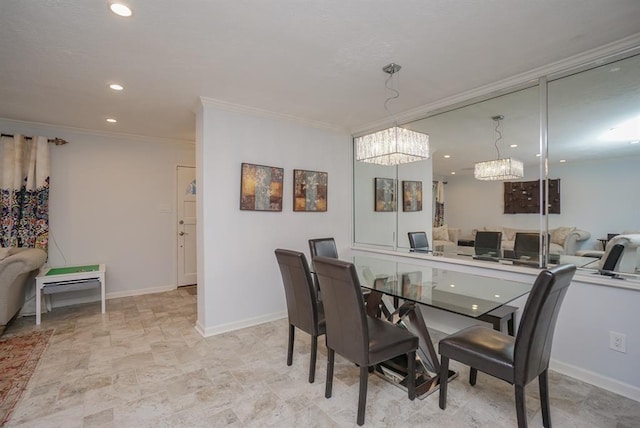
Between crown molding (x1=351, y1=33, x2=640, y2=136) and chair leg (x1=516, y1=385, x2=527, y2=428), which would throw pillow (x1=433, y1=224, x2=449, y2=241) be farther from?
chair leg (x1=516, y1=385, x2=527, y2=428)

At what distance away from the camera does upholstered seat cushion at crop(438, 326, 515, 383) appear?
1.68 m

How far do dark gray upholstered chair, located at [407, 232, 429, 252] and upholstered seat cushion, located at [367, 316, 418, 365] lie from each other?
1.57m

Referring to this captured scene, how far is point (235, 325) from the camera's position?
334cm

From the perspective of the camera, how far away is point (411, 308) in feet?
7.57

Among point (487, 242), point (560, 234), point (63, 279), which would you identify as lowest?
point (63, 279)

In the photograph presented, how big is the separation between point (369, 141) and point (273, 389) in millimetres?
2126

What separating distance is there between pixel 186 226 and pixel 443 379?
4.40 meters

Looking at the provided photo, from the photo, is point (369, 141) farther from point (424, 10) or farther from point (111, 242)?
point (111, 242)

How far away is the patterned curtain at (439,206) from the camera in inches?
136

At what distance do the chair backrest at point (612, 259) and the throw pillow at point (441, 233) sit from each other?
131cm

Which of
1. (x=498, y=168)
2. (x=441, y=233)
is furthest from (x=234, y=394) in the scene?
(x=498, y=168)

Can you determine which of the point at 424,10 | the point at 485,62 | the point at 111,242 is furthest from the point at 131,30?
the point at 111,242

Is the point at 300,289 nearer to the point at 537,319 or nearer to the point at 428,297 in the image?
the point at 428,297

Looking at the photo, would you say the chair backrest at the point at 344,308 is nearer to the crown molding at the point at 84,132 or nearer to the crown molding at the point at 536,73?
the crown molding at the point at 536,73
